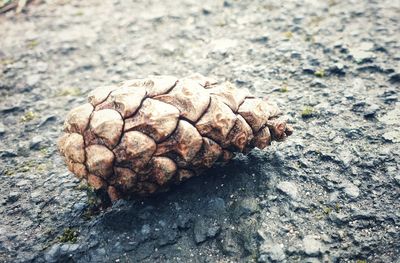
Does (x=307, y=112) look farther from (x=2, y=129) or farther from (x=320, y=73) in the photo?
(x=2, y=129)

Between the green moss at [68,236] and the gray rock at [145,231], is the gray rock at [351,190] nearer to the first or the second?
the gray rock at [145,231]

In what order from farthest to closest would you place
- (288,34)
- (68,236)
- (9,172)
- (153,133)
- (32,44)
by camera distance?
(32,44), (288,34), (9,172), (68,236), (153,133)

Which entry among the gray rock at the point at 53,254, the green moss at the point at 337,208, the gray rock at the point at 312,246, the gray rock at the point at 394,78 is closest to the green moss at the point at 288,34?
the gray rock at the point at 394,78

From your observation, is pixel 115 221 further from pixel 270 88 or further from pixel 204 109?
pixel 270 88

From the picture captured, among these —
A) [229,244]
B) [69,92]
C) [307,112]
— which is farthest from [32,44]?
[229,244]

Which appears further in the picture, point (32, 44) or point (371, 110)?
point (32, 44)
